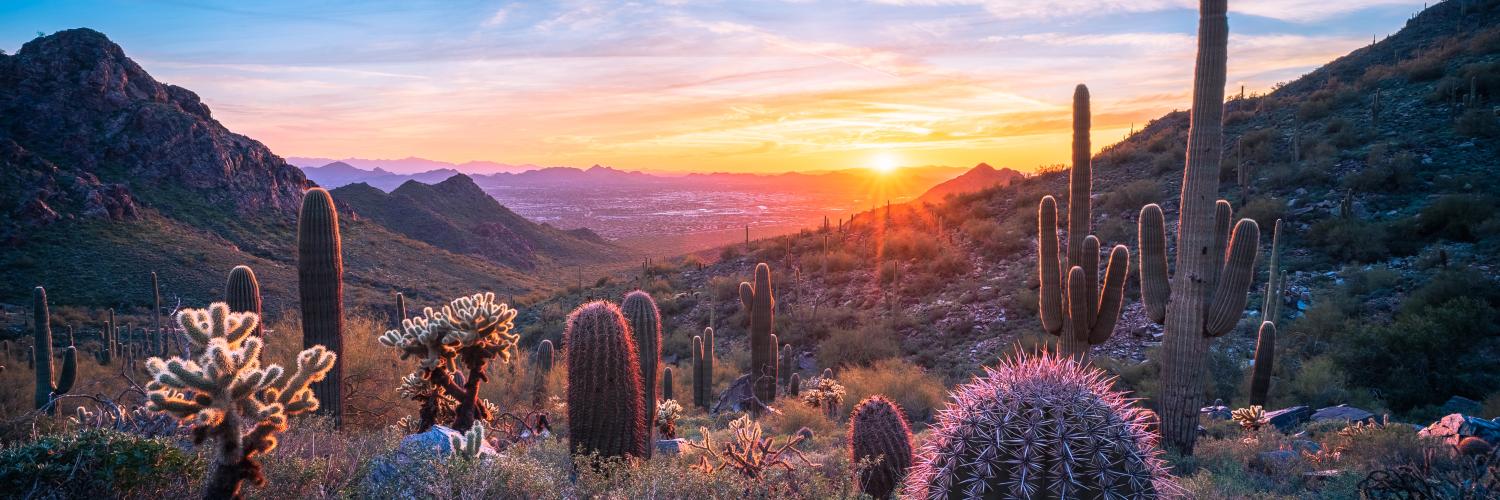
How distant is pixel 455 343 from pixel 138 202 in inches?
1590

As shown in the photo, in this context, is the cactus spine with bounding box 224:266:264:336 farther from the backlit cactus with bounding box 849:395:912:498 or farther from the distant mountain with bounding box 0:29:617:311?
the distant mountain with bounding box 0:29:617:311

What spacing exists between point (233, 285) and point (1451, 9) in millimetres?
48210

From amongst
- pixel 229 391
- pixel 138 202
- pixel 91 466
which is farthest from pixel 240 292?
pixel 138 202

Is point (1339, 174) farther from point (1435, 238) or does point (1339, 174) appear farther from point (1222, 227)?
point (1222, 227)

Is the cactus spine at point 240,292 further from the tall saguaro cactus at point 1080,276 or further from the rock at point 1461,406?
the rock at point 1461,406

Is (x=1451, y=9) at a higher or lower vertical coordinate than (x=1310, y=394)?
higher

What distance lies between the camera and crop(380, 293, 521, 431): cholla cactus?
519 cm

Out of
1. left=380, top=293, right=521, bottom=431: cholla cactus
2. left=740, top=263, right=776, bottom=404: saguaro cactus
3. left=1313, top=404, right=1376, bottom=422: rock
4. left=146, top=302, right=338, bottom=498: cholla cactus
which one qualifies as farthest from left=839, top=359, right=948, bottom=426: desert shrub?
left=146, top=302, right=338, bottom=498: cholla cactus

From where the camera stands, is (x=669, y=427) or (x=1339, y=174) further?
(x=1339, y=174)

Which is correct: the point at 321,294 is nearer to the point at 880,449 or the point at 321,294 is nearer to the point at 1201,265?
the point at 880,449

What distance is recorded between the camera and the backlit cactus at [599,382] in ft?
17.0

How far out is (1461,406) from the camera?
397 inches

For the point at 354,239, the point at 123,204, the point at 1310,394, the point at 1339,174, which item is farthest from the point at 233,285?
the point at 354,239

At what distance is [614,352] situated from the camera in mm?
5215
